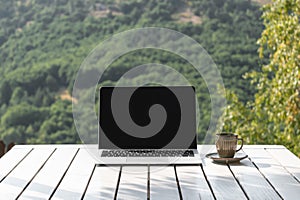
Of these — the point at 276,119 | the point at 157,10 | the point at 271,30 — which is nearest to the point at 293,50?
the point at 271,30

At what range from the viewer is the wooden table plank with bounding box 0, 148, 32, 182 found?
6.86ft

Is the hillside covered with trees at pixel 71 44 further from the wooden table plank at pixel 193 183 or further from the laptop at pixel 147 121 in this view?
the wooden table plank at pixel 193 183

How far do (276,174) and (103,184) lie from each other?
0.63 m

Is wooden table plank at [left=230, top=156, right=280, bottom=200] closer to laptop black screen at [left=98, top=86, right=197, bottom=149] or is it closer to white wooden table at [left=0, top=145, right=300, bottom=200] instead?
white wooden table at [left=0, top=145, right=300, bottom=200]

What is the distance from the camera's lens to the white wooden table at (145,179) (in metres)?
1.73

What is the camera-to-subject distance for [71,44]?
891cm

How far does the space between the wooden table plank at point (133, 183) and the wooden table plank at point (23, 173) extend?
330 mm

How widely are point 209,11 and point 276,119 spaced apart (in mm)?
4168

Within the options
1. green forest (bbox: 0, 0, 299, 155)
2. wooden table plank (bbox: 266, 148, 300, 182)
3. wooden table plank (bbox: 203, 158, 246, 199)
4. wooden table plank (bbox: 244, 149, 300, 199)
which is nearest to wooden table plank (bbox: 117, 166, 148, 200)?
wooden table plank (bbox: 203, 158, 246, 199)

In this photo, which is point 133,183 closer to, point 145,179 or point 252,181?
point 145,179

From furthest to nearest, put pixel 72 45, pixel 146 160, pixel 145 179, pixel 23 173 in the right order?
pixel 72 45, pixel 146 160, pixel 23 173, pixel 145 179

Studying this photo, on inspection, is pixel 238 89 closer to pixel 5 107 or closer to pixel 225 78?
pixel 225 78

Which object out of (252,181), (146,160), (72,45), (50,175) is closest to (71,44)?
(72,45)

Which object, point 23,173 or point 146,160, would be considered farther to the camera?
point 146,160
